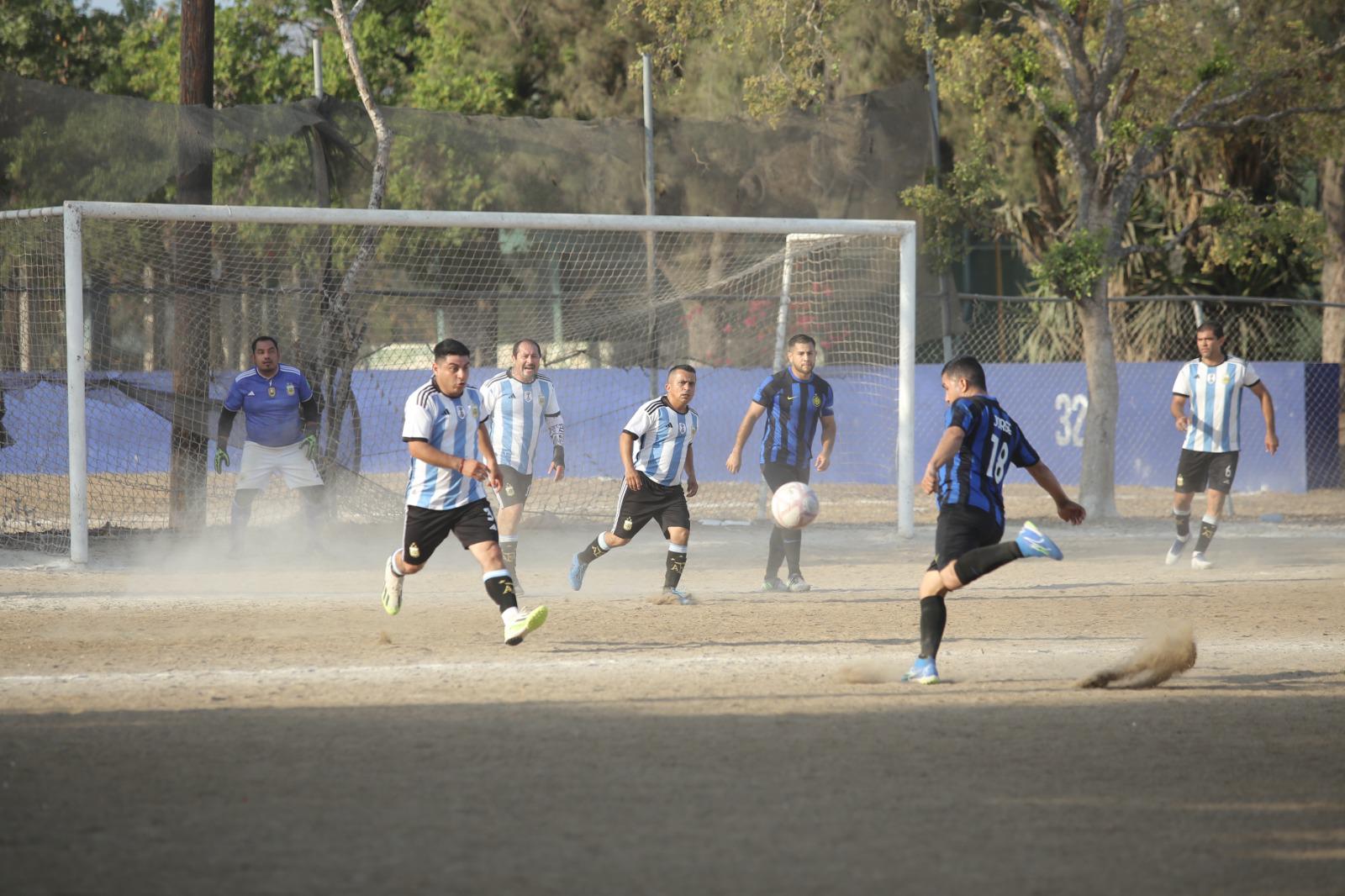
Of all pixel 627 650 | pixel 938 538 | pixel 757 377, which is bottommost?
pixel 627 650

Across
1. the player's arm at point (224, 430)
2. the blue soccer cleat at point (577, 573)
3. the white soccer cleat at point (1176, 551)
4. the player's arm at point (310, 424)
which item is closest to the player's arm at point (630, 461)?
the blue soccer cleat at point (577, 573)

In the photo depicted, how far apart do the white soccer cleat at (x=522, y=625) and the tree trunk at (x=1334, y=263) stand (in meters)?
16.8

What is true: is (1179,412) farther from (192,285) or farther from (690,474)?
(192,285)

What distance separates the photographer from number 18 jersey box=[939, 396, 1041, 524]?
674 cm

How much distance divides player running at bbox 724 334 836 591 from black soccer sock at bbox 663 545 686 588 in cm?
97

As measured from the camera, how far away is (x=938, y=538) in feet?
22.5

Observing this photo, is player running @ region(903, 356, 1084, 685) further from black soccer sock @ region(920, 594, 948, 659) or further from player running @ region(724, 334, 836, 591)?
player running @ region(724, 334, 836, 591)

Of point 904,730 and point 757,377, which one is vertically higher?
point 757,377

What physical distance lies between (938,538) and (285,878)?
3.97 metres

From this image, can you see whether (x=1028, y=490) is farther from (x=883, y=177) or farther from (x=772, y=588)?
(x=772, y=588)

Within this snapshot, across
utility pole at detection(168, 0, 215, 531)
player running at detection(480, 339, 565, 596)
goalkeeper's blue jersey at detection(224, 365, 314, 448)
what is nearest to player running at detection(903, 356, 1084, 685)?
player running at detection(480, 339, 565, 596)

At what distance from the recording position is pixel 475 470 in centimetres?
711

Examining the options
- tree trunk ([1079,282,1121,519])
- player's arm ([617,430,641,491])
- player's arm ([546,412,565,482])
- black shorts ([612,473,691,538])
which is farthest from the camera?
tree trunk ([1079,282,1121,519])

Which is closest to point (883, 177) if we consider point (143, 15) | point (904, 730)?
point (904, 730)
